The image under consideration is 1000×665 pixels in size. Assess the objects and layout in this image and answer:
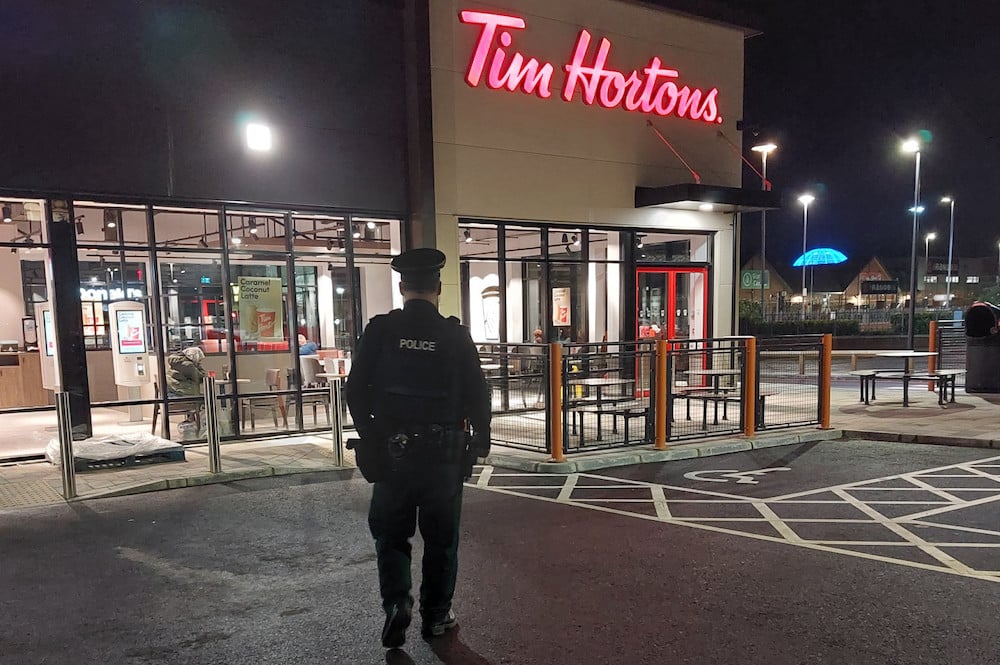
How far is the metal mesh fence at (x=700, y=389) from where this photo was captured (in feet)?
29.9

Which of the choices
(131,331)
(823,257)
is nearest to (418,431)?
(131,331)

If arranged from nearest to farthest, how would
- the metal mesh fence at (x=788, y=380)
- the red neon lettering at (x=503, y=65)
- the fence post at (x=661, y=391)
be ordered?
the fence post at (x=661, y=391)
the metal mesh fence at (x=788, y=380)
the red neon lettering at (x=503, y=65)

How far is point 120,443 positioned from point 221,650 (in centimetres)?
601

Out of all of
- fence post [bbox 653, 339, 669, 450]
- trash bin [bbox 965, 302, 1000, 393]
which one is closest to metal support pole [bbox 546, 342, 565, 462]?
fence post [bbox 653, 339, 669, 450]

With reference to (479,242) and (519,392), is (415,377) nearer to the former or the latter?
(519,392)

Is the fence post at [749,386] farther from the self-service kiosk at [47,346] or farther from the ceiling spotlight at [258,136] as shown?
the self-service kiosk at [47,346]

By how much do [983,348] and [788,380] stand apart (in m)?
5.60

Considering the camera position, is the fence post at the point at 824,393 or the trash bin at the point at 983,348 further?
the trash bin at the point at 983,348

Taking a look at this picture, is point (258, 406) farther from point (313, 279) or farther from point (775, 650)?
point (775, 650)

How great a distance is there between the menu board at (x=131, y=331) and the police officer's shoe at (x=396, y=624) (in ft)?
27.2

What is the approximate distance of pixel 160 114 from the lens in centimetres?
945

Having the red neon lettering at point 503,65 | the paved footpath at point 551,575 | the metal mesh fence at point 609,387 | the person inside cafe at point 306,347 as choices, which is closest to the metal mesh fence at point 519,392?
the metal mesh fence at point 609,387

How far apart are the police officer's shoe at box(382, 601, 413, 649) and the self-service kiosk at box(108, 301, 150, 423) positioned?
325 inches

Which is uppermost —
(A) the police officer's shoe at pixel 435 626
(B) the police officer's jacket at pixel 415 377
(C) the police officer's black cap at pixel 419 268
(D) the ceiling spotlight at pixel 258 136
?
(D) the ceiling spotlight at pixel 258 136
